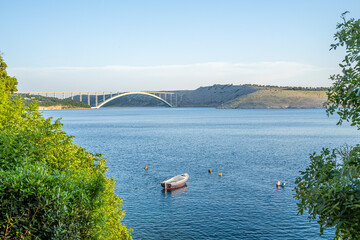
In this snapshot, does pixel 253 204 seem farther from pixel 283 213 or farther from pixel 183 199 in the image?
pixel 183 199

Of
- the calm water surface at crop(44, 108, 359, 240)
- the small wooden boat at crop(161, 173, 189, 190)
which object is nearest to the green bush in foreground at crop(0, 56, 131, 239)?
the calm water surface at crop(44, 108, 359, 240)

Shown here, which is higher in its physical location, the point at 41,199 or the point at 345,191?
the point at 345,191

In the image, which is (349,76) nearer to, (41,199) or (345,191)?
(345,191)

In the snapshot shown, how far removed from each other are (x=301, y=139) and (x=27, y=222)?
92.0m

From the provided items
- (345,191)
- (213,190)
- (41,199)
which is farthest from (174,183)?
(345,191)

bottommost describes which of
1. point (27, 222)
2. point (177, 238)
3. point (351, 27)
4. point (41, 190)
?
point (177, 238)

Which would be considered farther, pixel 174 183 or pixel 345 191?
pixel 174 183

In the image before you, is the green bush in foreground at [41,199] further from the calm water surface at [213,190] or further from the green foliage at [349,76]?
the calm water surface at [213,190]

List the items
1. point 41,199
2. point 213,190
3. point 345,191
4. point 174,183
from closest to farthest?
1. point 345,191
2. point 41,199
3. point 213,190
4. point 174,183

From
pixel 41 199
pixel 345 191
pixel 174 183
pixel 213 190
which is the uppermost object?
pixel 345 191

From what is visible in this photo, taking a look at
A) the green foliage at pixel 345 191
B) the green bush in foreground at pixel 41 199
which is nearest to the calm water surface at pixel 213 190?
the green bush in foreground at pixel 41 199

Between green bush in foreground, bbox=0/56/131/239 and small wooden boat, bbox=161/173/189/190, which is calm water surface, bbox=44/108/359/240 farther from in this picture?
green bush in foreground, bbox=0/56/131/239

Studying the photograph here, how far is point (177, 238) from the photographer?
29844 mm

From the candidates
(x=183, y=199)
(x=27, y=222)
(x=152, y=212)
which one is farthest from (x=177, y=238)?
(x=27, y=222)
